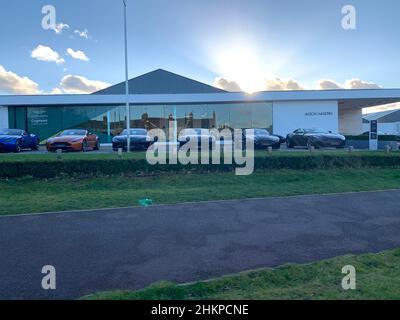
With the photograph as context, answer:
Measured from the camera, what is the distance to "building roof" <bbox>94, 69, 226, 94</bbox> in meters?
32.9

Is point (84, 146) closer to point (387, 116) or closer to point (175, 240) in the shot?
point (175, 240)

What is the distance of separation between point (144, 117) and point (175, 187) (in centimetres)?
1806

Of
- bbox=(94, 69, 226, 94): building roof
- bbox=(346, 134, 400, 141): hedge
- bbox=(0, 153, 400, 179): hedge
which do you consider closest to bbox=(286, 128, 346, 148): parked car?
bbox=(346, 134, 400, 141): hedge

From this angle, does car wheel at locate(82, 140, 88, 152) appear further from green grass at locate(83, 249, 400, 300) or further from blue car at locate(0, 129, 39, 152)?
green grass at locate(83, 249, 400, 300)

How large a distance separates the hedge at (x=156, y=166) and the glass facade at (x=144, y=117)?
46.2ft

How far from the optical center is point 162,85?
3322 centimetres

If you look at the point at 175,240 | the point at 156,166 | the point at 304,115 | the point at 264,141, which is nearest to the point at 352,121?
the point at 304,115

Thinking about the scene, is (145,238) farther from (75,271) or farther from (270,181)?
(270,181)

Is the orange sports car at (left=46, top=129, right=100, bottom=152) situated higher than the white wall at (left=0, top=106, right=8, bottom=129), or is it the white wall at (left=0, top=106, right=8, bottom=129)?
the white wall at (left=0, top=106, right=8, bottom=129)

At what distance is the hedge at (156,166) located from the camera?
1121 centimetres

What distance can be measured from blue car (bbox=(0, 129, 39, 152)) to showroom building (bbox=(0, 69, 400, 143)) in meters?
6.38

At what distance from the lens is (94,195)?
966 cm

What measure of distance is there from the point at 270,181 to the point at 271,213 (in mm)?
4092
